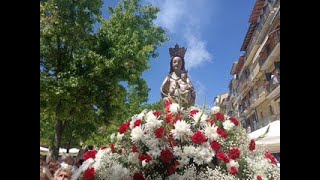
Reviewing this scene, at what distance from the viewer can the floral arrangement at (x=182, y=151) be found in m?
3.24

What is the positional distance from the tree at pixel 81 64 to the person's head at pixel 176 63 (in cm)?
723

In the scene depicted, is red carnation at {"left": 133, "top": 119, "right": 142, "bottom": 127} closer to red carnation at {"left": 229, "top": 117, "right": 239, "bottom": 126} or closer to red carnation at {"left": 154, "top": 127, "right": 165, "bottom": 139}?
red carnation at {"left": 154, "top": 127, "right": 165, "bottom": 139}

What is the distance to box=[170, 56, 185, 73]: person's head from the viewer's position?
6.52 m

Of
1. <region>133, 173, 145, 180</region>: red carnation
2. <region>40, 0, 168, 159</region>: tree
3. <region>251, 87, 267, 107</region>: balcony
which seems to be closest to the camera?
<region>133, 173, 145, 180</region>: red carnation

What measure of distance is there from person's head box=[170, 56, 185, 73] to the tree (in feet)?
23.7

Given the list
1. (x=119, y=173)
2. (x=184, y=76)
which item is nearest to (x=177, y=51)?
(x=184, y=76)

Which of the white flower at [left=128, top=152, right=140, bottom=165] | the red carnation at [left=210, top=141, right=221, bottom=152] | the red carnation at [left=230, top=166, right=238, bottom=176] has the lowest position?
the red carnation at [left=230, top=166, right=238, bottom=176]

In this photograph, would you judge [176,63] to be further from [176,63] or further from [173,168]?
[173,168]

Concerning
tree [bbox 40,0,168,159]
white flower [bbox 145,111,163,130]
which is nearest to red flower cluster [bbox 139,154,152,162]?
white flower [bbox 145,111,163,130]

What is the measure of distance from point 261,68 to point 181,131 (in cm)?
3201

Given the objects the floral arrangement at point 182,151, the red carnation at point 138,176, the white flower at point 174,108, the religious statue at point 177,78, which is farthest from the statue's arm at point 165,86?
the red carnation at point 138,176

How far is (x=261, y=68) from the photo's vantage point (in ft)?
112

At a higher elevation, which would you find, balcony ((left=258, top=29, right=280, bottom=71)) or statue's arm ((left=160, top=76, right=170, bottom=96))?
balcony ((left=258, top=29, right=280, bottom=71))
